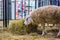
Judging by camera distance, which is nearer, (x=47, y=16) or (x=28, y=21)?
(x=47, y=16)

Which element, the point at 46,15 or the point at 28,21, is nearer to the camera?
the point at 46,15

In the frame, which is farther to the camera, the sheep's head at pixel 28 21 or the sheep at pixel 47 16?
the sheep's head at pixel 28 21

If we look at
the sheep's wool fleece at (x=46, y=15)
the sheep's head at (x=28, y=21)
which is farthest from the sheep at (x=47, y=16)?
the sheep's head at (x=28, y=21)

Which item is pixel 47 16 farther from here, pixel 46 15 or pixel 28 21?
pixel 28 21

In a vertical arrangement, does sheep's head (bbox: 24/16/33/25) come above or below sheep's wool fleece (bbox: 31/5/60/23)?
below

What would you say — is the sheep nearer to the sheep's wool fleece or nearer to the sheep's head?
the sheep's wool fleece

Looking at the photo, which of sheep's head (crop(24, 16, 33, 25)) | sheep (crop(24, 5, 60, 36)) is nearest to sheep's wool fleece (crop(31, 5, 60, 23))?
sheep (crop(24, 5, 60, 36))

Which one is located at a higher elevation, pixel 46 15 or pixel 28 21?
pixel 46 15

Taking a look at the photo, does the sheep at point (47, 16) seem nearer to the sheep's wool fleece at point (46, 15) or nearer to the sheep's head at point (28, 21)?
the sheep's wool fleece at point (46, 15)

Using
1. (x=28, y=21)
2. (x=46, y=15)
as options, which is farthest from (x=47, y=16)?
(x=28, y=21)

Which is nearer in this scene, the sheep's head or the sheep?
the sheep

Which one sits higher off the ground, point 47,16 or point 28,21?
point 47,16

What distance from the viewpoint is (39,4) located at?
656 cm

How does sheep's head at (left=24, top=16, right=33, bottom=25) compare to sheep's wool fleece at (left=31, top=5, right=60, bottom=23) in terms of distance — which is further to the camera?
sheep's head at (left=24, top=16, right=33, bottom=25)
